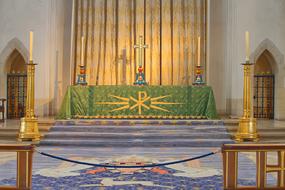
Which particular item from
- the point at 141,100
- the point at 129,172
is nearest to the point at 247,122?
the point at 141,100

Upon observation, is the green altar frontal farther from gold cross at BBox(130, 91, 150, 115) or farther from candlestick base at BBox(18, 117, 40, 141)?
candlestick base at BBox(18, 117, 40, 141)

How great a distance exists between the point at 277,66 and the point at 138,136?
615 centimetres

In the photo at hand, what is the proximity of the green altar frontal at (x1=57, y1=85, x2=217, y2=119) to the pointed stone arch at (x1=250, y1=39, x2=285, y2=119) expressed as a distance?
3344 mm

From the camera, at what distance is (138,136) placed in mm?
9977

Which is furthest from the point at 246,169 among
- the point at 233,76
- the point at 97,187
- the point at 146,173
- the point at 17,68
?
the point at 17,68

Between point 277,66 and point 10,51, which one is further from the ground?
point 10,51

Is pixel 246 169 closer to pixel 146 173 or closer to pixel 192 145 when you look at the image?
pixel 146 173

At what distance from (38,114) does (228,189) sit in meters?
9.66

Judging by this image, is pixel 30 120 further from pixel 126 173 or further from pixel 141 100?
pixel 126 173

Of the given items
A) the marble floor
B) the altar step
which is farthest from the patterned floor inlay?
the altar step

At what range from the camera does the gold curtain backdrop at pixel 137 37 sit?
15.0m

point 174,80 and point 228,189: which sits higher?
point 174,80

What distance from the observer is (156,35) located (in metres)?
15.1

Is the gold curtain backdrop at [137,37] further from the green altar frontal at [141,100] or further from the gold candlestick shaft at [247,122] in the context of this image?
the gold candlestick shaft at [247,122]
